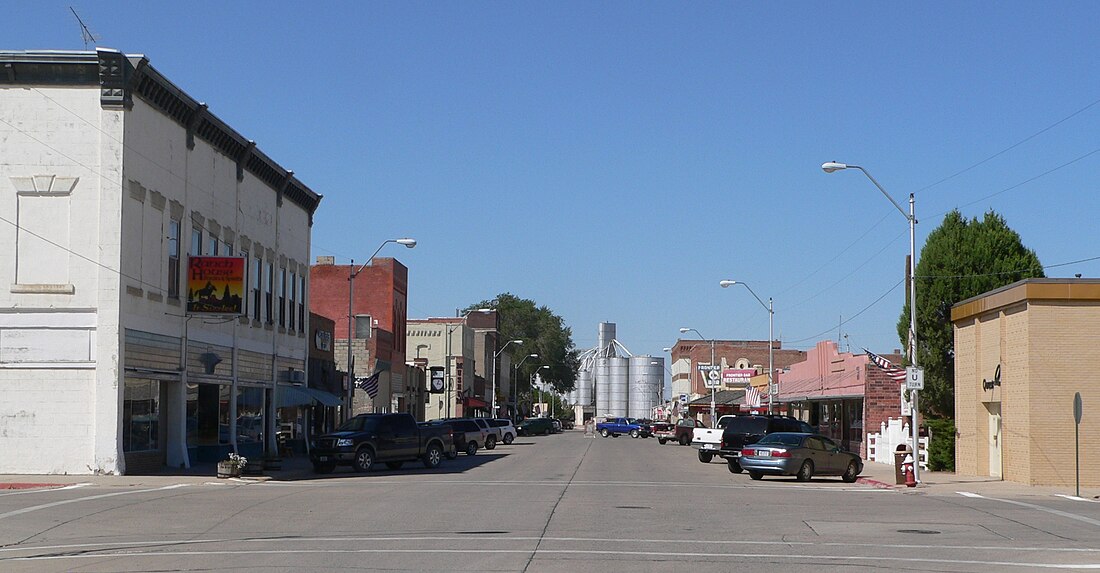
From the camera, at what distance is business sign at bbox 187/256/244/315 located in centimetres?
3581

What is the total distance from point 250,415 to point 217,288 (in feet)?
29.4

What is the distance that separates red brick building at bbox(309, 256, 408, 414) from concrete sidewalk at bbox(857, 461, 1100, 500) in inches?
1370

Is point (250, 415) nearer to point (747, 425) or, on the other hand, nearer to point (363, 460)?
point (363, 460)

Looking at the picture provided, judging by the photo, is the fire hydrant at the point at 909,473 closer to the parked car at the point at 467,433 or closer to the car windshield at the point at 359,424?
the car windshield at the point at 359,424

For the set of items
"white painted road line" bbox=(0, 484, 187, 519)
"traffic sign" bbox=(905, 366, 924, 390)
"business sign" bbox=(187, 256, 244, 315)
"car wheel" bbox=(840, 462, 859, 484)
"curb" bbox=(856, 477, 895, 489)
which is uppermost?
"business sign" bbox=(187, 256, 244, 315)

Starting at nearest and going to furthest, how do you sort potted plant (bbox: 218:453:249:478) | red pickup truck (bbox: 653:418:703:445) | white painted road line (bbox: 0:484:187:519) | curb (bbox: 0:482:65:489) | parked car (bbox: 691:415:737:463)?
white painted road line (bbox: 0:484:187:519) → curb (bbox: 0:482:65:489) → potted plant (bbox: 218:453:249:478) → parked car (bbox: 691:415:737:463) → red pickup truck (bbox: 653:418:703:445)

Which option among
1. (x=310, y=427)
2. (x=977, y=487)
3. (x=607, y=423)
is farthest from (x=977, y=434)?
(x=607, y=423)

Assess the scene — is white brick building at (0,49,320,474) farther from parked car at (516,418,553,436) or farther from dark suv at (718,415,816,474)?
parked car at (516,418,553,436)

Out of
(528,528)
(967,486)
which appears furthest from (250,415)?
(528,528)

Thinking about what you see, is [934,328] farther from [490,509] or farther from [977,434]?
[490,509]

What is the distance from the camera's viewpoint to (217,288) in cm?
3603

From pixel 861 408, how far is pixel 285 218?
1057 inches

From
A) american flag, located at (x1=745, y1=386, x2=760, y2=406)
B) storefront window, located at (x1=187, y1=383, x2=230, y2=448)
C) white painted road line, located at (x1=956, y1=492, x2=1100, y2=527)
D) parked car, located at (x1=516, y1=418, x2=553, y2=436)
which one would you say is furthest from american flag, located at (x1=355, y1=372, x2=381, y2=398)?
parked car, located at (x1=516, y1=418, x2=553, y2=436)

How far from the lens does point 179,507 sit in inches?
870
